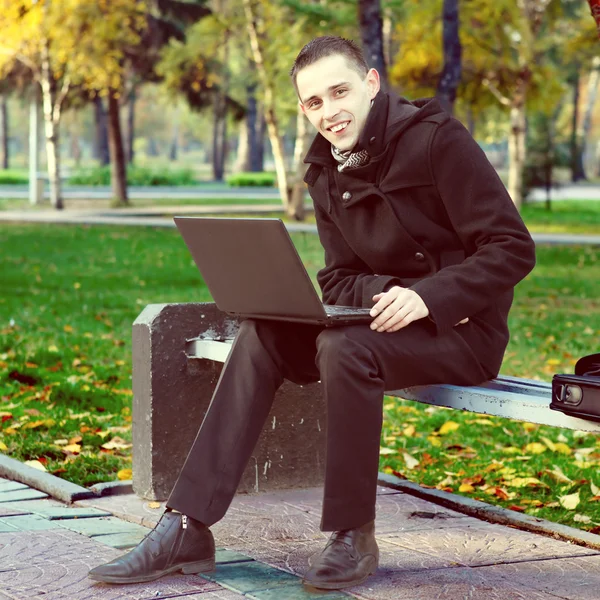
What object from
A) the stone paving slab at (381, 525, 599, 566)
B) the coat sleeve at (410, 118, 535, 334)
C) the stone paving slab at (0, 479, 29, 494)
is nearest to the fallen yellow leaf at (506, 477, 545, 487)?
the stone paving slab at (381, 525, 599, 566)

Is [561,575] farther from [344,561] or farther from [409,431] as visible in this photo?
[409,431]

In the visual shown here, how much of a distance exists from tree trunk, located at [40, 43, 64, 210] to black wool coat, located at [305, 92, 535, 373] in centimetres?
2339

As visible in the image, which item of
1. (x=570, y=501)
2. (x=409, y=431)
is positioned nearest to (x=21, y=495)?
(x=570, y=501)

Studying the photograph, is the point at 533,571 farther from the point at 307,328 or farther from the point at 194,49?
the point at 194,49

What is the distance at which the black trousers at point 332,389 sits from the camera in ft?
11.2

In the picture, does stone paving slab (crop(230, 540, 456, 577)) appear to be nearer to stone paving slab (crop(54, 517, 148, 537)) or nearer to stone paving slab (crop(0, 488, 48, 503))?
stone paving slab (crop(54, 517, 148, 537))

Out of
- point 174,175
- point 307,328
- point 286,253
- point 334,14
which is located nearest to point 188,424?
point 307,328

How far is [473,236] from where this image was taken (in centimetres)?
365

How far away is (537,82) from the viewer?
76.9 ft

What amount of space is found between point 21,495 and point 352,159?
193cm

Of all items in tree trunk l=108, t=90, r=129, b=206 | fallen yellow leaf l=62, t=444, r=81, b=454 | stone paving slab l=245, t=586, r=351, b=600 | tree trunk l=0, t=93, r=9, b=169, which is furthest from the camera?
tree trunk l=0, t=93, r=9, b=169

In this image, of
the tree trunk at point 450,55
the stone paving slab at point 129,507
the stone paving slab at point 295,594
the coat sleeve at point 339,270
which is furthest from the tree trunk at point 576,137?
the stone paving slab at point 295,594

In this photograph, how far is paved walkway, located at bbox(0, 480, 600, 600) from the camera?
11.3 feet

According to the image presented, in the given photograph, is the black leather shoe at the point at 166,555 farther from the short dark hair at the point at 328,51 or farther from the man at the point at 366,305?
the short dark hair at the point at 328,51
